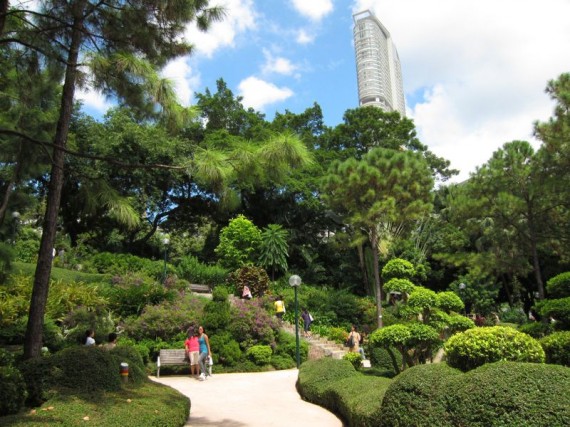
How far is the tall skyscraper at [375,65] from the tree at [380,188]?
41185 mm

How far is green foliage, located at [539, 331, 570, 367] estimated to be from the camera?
667 centimetres

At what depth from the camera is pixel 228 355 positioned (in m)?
14.1

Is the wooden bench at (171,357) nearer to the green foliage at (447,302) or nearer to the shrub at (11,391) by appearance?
the green foliage at (447,302)

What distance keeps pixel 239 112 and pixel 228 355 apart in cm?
1974

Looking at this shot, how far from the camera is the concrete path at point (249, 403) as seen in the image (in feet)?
24.0

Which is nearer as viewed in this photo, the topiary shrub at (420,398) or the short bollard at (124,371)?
the topiary shrub at (420,398)

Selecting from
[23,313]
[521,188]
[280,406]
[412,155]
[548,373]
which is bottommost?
[280,406]

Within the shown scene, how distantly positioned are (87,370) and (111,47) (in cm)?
464

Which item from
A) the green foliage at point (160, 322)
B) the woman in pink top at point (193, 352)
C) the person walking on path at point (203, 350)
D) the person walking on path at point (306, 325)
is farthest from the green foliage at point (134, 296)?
the person walking on path at point (306, 325)

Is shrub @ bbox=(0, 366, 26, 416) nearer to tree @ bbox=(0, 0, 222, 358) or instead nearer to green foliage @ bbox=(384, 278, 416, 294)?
tree @ bbox=(0, 0, 222, 358)

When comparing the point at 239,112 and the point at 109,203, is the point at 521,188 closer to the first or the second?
the point at 109,203

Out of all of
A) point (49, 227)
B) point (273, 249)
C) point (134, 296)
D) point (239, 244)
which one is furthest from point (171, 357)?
point (239, 244)

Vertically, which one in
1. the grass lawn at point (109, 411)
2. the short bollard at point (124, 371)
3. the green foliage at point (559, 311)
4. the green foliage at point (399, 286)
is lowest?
the grass lawn at point (109, 411)

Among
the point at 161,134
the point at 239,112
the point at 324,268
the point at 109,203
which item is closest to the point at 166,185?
the point at 161,134
